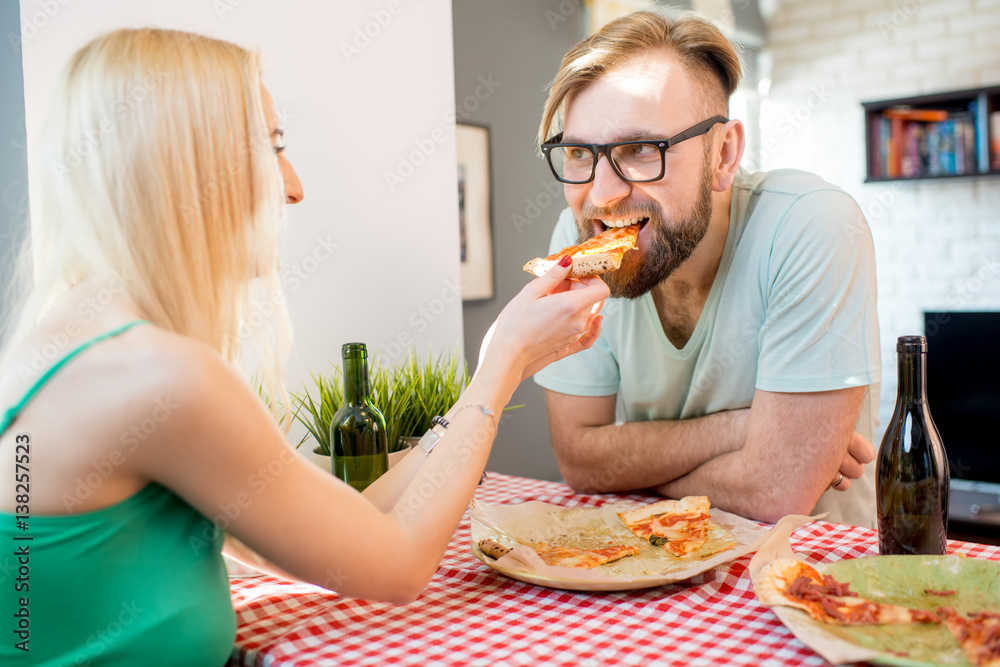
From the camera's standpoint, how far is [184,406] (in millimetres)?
854

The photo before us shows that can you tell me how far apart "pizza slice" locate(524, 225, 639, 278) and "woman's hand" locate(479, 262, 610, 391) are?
53mm

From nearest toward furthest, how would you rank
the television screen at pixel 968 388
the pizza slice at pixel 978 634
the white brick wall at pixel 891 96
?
1. the pizza slice at pixel 978 634
2. the television screen at pixel 968 388
3. the white brick wall at pixel 891 96

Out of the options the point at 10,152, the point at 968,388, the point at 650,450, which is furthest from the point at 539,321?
the point at 968,388

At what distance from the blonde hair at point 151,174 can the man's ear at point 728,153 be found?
1.19m

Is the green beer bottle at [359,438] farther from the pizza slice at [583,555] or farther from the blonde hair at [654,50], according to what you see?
the blonde hair at [654,50]

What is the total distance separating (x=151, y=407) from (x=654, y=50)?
1401 millimetres

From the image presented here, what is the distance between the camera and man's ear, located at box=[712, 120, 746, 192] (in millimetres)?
1862

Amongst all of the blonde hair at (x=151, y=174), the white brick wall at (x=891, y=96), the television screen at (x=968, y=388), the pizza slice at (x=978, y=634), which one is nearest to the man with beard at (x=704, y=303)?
the pizza slice at (x=978, y=634)

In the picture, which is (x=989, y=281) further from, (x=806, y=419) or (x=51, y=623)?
(x=51, y=623)

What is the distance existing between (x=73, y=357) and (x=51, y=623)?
12.3 inches

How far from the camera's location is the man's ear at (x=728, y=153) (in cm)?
186

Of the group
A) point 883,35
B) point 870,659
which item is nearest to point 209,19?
point 870,659

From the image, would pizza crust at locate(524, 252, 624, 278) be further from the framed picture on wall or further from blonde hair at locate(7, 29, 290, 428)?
the framed picture on wall

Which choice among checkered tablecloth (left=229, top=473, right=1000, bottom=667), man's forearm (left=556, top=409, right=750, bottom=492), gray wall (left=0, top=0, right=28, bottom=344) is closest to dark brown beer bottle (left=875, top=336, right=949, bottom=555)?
checkered tablecloth (left=229, top=473, right=1000, bottom=667)
